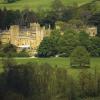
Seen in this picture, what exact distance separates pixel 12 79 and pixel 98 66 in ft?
58.7

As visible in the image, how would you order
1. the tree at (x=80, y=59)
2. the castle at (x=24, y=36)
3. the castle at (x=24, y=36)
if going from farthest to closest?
the castle at (x=24, y=36) → the castle at (x=24, y=36) → the tree at (x=80, y=59)

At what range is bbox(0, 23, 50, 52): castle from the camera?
271ft

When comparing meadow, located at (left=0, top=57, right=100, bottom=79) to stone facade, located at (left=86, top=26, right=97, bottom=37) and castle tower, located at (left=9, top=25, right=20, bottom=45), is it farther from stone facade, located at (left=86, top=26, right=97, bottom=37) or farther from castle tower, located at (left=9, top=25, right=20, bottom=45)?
stone facade, located at (left=86, top=26, right=97, bottom=37)

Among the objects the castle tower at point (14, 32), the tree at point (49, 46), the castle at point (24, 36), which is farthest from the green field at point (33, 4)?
the tree at point (49, 46)

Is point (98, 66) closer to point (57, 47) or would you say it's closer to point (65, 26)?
point (57, 47)

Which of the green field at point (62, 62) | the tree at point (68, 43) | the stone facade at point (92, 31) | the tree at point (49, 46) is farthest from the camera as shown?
the stone facade at point (92, 31)

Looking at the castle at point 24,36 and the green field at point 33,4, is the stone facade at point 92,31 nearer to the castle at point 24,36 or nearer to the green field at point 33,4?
the castle at point 24,36

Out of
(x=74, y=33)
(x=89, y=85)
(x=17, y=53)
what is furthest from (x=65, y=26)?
(x=89, y=85)

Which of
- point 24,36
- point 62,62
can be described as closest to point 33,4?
point 24,36

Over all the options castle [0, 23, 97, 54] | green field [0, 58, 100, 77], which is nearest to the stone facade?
castle [0, 23, 97, 54]

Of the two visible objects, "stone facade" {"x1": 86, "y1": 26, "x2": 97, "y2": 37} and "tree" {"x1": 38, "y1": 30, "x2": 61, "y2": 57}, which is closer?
"tree" {"x1": 38, "y1": 30, "x2": 61, "y2": 57}

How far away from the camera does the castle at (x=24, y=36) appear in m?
82.6

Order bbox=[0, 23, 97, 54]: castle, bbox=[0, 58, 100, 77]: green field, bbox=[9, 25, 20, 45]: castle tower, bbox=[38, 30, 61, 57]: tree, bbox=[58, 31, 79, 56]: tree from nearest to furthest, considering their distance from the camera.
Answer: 1. bbox=[0, 58, 100, 77]: green field
2. bbox=[58, 31, 79, 56]: tree
3. bbox=[38, 30, 61, 57]: tree
4. bbox=[0, 23, 97, 54]: castle
5. bbox=[9, 25, 20, 45]: castle tower

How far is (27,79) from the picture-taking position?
47688mm
